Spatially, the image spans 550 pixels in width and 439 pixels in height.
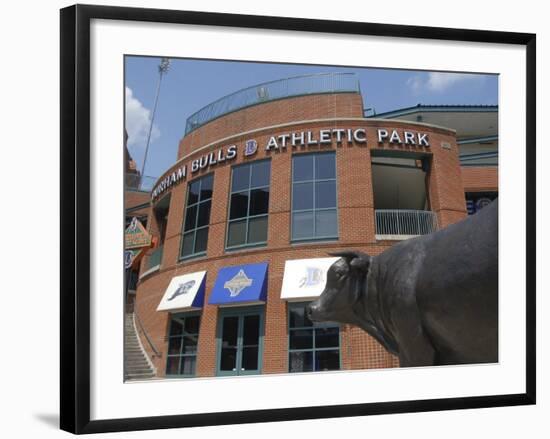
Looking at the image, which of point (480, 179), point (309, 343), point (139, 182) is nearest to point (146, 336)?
point (139, 182)

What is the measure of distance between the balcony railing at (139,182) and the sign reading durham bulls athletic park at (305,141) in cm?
87

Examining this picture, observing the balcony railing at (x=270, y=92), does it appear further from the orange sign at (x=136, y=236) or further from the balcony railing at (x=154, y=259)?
the orange sign at (x=136, y=236)

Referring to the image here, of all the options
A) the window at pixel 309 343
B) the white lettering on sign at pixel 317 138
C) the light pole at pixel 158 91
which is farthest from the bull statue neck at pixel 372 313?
the light pole at pixel 158 91

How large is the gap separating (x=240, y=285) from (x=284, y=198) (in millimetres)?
1616

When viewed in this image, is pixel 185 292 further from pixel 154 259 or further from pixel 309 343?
pixel 309 343

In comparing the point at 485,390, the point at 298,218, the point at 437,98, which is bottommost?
the point at 485,390

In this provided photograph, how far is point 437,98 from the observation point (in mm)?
11922

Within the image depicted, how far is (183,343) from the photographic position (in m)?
12.4

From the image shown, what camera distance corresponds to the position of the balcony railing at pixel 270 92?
39.1 ft

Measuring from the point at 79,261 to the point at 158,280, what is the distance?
9.18 feet

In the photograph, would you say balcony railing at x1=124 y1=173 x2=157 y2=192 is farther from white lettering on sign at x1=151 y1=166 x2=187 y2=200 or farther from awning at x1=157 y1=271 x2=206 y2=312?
awning at x1=157 y1=271 x2=206 y2=312

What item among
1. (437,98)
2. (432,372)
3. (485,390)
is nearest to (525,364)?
(485,390)

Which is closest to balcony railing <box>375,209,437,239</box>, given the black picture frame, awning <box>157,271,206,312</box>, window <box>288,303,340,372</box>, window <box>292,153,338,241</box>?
window <box>292,153,338,241</box>

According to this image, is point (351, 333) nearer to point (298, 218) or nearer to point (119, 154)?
point (298, 218)
